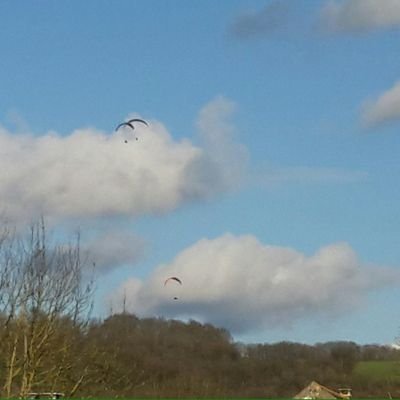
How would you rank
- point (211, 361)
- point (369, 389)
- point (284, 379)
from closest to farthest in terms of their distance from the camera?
point (369, 389) < point (211, 361) < point (284, 379)

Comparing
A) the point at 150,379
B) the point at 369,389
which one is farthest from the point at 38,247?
the point at 369,389

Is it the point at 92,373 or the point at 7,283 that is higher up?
the point at 7,283

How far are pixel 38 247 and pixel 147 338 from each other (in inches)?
463

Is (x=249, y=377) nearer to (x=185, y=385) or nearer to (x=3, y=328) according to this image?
(x=185, y=385)

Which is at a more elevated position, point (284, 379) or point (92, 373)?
point (284, 379)

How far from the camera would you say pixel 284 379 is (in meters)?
68.6

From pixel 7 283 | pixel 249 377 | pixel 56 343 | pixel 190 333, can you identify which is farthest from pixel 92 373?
pixel 249 377

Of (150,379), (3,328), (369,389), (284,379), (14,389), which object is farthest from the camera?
(284,379)

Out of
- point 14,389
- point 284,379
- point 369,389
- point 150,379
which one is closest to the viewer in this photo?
point 14,389

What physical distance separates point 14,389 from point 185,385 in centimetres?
1932

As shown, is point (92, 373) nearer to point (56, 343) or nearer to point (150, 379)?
point (56, 343)

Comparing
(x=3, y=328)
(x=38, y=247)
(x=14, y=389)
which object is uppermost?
(x=38, y=247)

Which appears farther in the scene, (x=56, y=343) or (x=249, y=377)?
(x=249, y=377)

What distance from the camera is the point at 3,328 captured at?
1679 inches
